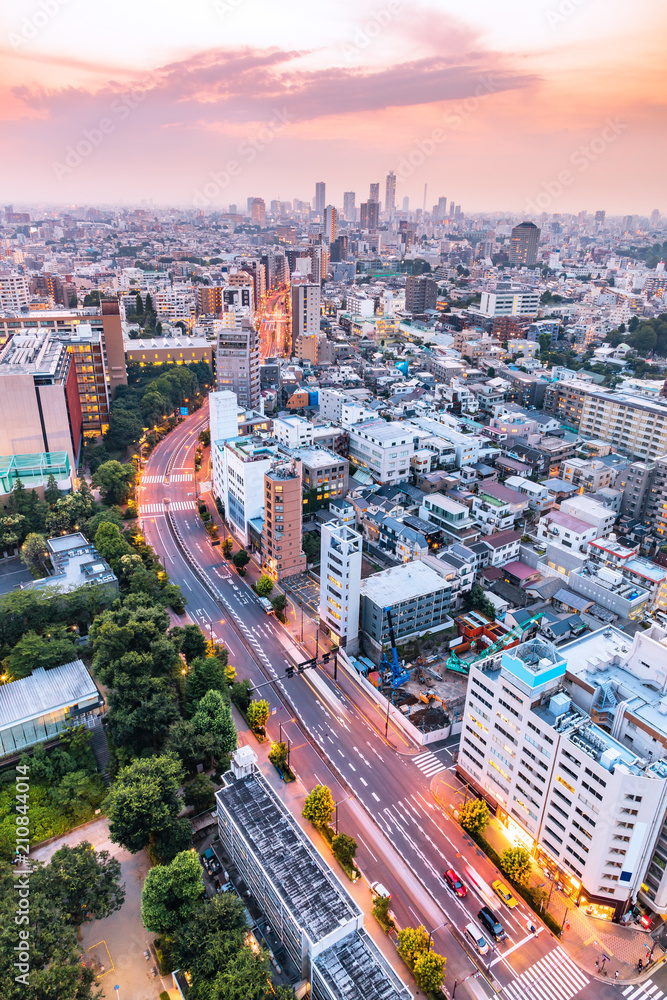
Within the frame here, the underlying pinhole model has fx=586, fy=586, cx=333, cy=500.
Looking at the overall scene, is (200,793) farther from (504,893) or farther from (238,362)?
(238,362)

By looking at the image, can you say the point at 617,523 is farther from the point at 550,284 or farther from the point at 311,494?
the point at 550,284

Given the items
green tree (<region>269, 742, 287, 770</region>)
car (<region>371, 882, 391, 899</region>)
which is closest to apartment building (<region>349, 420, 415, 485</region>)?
green tree (<region>269, 742, 287, 770</region>)

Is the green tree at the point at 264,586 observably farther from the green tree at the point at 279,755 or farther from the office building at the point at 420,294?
the office building at the point at 420,294

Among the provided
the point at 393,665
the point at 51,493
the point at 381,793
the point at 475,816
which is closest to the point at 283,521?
the point at 393,665

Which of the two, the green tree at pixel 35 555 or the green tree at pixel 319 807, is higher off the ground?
the green tree at pixel 35 555

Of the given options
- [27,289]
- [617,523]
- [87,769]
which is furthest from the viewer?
[27,289]

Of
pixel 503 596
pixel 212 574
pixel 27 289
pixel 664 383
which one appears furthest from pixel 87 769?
pixel 27 289

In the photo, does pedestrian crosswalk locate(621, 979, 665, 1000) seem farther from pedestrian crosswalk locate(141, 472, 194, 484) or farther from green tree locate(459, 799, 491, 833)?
pedestrian crosswalk locate(141, 472, 194, 484)

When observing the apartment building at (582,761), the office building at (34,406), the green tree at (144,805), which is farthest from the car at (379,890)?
the office building at (34,406)

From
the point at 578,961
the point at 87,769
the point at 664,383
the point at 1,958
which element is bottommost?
the point at 578,961
